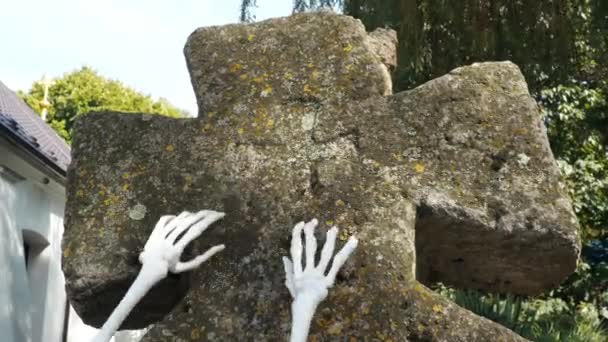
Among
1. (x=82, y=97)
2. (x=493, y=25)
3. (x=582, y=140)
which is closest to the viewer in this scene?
(x=493, y=25)

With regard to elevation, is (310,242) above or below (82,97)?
below

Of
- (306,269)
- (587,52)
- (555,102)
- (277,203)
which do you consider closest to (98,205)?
(277,203)

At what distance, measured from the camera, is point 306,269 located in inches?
123

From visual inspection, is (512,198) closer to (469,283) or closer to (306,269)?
(469,283)

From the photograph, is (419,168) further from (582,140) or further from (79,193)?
(582,140)

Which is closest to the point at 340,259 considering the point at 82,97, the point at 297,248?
the point at 297,248

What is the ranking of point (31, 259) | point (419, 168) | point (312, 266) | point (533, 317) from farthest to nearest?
1. point (533, 317)
2. point (31, 259)
3. point (419, 168)
4. point (312, 266)

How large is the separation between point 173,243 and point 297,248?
0.48 m

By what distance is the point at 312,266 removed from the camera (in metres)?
3.16

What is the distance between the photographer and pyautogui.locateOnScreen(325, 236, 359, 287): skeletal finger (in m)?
3.12

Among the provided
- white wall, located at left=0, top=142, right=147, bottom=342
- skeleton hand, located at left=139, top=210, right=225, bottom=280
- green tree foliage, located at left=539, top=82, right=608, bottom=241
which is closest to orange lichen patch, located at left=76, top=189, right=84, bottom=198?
skeleton hand, located at left=139, top=210, right=225, bottom=280

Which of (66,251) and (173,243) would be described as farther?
(66,251)

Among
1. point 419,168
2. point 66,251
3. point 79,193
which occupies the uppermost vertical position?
point 419,168

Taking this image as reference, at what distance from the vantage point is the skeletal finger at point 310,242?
3.18m
